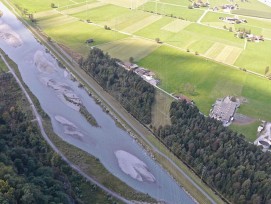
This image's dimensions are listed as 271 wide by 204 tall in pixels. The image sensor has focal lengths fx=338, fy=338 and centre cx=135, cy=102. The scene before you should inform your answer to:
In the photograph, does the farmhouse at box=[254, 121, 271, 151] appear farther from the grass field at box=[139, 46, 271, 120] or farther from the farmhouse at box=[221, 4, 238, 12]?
the farmhouse at box=[221, 4, 238, 12]

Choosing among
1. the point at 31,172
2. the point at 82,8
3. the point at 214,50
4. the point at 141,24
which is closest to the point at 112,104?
the point at 31,172

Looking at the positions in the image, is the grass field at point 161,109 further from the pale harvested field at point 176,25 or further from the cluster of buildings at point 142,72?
the pale harvested field at point 176,25

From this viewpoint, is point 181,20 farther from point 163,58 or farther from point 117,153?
point 117,153

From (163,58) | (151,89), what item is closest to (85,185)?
(151,89)

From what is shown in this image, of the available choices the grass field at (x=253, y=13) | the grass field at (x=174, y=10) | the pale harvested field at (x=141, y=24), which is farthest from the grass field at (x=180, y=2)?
the pale harvested field at (x=141, y=24)

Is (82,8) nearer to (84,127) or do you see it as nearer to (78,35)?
(78,35)

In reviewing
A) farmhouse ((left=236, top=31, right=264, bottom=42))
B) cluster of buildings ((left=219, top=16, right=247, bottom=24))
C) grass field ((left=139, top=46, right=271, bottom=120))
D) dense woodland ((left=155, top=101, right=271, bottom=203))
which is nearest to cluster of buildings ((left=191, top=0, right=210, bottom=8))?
cluster of buildings ((left=219, top=16, right=247, bottom=24))
